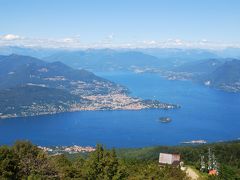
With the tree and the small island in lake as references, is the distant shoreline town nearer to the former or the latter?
the small island in lake

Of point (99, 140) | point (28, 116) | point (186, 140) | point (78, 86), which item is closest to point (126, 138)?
point (99, 140)

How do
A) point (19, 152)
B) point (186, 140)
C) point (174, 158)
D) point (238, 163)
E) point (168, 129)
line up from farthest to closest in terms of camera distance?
point (168, 129) → point (186, 140) → point (238, 163) → point (174, 158) → point (19, 152)

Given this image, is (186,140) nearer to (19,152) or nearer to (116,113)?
(116,113)

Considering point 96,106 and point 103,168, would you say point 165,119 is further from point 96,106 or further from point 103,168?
point 103,168

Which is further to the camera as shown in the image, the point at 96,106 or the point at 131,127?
the point at 96,106

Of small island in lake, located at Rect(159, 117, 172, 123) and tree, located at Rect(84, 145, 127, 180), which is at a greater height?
tree, located at Rect(84, 145, 127, 180)

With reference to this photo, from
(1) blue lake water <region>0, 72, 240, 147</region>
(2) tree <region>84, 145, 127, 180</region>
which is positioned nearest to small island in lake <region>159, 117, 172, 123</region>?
(1) blue lake water <region>0, 72, 240, 147</region>

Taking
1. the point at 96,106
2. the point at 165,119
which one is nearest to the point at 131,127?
the point at 165,119

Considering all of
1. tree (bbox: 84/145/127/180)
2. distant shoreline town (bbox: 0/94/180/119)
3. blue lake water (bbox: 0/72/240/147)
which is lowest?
distant shoreline town (bbox: 0/94/180/119)
